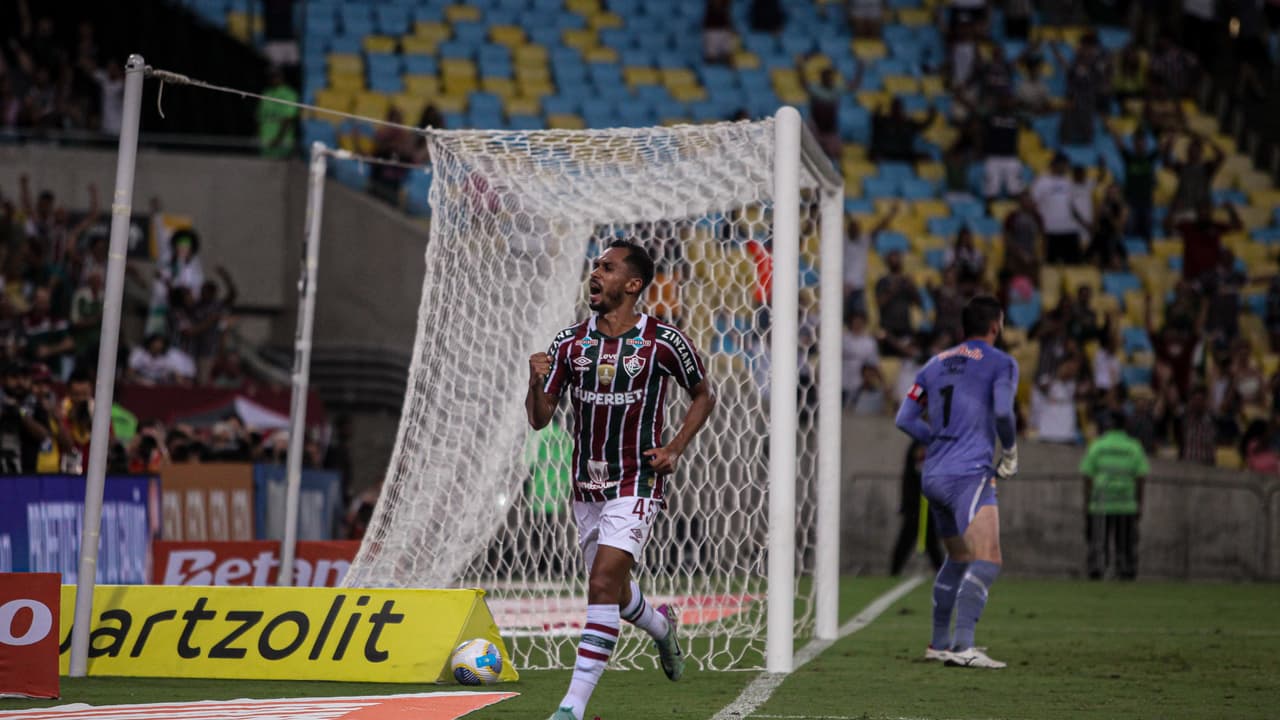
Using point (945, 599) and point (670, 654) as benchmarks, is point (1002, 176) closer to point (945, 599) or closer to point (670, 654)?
point (945, 599)

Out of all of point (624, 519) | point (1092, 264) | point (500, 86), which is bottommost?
point (624, 519)

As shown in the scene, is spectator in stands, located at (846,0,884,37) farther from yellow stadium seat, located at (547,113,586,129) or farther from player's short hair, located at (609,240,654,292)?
player's short hair, located at (609,240,654,292)

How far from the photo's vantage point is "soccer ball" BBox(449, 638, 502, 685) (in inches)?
342

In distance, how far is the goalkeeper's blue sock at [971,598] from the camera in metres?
10.2

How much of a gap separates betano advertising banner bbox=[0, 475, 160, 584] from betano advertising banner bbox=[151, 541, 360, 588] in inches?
39.1

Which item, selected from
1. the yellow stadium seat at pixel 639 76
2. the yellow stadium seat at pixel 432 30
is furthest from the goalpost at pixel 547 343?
the yellow stadium seat at pixel 432 30

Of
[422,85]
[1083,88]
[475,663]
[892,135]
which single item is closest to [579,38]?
[422,85]

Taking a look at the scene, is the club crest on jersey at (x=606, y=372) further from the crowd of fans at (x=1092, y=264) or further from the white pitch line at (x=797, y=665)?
the crowd of fans at (x=1092, y=264)

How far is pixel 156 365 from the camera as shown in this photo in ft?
61.7

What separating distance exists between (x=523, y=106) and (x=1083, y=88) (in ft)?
27.2

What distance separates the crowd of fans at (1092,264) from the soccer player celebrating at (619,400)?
13.3 meters

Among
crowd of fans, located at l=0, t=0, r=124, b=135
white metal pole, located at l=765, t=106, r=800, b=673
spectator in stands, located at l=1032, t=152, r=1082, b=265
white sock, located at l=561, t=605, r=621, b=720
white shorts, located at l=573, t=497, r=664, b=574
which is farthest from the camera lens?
spectator in stands, located at l=1032, t=152, r=1082, b=265

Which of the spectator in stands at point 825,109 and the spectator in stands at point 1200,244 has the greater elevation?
the spectator in stands at point 825,109

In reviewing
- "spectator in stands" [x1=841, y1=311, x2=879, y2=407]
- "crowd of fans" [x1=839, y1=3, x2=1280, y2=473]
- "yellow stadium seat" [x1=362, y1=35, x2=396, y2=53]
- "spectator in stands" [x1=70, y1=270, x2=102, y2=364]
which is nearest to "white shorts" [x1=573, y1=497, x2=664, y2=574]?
"spectator in stands" [x1=70, y1=270, x2=102, y2=364]
